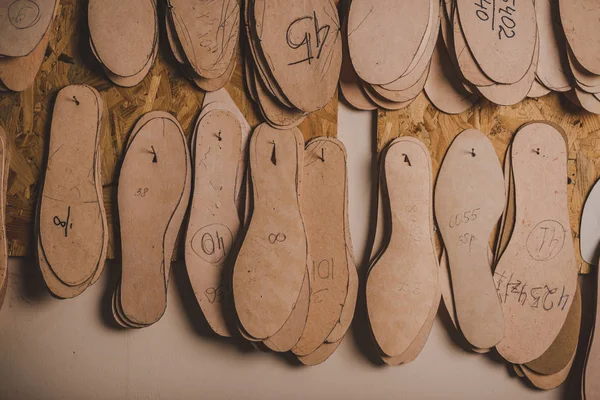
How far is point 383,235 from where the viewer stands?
129 centimetres

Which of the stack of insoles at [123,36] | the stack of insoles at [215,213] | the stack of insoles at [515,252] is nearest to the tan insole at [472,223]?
the stack of insoles at [515,252]

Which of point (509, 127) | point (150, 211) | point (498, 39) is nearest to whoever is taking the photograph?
point (150, 211)

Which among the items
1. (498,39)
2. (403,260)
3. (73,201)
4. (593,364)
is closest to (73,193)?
(73,201)

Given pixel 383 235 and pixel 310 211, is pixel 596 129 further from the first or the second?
pixel 310 211

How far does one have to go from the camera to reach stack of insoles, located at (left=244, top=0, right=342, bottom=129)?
1.18 meters

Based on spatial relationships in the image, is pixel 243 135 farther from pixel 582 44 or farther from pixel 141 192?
pixel 582 44

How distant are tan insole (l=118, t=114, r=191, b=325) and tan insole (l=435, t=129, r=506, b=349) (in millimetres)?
537

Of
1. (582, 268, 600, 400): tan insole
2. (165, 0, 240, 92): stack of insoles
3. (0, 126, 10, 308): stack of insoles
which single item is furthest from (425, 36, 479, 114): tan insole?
(0, 126, 10, 308): stack of insoles

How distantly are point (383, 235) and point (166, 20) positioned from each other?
596 millimetres

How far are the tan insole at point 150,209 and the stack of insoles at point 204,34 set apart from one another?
0.12m

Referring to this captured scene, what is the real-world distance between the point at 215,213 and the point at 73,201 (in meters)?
0.26

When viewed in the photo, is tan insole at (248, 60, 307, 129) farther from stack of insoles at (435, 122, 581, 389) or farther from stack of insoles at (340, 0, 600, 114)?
stack of insoles at (435, 122, 581, 389)

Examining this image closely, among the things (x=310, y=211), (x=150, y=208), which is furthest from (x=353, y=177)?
(x=150, y=208)

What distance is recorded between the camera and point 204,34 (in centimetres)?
116
